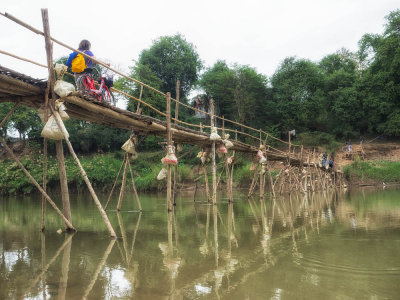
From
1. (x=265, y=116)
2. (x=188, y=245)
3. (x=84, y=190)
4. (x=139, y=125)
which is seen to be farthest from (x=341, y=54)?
(x=188, y=245)

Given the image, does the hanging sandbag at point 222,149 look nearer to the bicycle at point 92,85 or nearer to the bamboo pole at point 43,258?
the bicycle at point 92,85

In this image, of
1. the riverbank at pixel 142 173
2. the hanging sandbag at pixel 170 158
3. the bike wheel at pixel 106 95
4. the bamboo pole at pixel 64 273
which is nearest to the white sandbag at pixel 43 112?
the bike wheel at pixel 106 95

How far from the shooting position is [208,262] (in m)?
3.78

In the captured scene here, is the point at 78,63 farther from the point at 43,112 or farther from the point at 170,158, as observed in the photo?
the point at 170,158

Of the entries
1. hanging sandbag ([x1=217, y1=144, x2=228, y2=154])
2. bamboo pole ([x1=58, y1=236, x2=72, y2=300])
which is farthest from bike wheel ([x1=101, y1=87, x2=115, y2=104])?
hanging sandbag ([x1=217, y1=144, x2=228, y2=154])

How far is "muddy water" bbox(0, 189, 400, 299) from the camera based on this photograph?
2.85 meters

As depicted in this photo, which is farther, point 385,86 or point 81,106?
point 385,86

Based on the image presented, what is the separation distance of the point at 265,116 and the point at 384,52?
11.6 meters

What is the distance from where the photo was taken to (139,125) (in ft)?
25.4

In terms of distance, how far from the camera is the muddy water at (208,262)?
9.34ft

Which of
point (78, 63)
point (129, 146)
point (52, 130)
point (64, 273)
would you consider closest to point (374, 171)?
point (129, 146)

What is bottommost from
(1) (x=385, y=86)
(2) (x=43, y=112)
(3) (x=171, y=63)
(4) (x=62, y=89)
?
(2) (x=43, y=112)

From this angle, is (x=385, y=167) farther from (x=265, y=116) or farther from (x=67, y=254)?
(x=67, y=254)

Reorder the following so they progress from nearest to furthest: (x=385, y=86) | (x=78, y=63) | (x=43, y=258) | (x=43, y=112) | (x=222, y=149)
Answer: (x=43, y=258)
(x=43, y=112)
(x=78, y=63)
(x=222, y=149)
(x=385, y=86)
